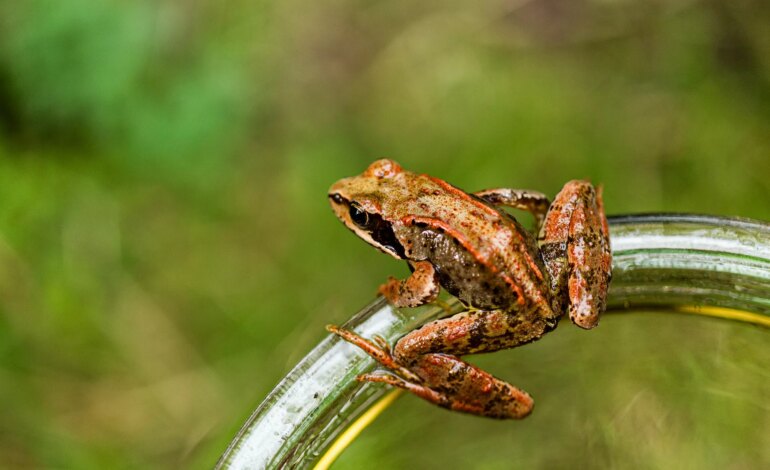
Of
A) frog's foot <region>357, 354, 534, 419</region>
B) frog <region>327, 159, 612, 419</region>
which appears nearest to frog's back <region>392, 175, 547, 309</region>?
frog <region>327, 159, 612, 419</region>

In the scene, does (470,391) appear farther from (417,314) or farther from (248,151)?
(248,151)

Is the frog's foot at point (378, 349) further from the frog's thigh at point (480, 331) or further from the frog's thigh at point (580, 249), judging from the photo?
the frog's thigh at point (580, 249)

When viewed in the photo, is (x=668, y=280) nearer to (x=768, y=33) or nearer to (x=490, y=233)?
(x=490, y=233)

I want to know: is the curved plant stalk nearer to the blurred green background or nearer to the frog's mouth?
the frog's mouth

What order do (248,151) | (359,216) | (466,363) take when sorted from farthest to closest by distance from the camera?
(248,151), (359,216), (466,363)

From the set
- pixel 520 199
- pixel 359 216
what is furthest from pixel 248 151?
pixel 520 199
